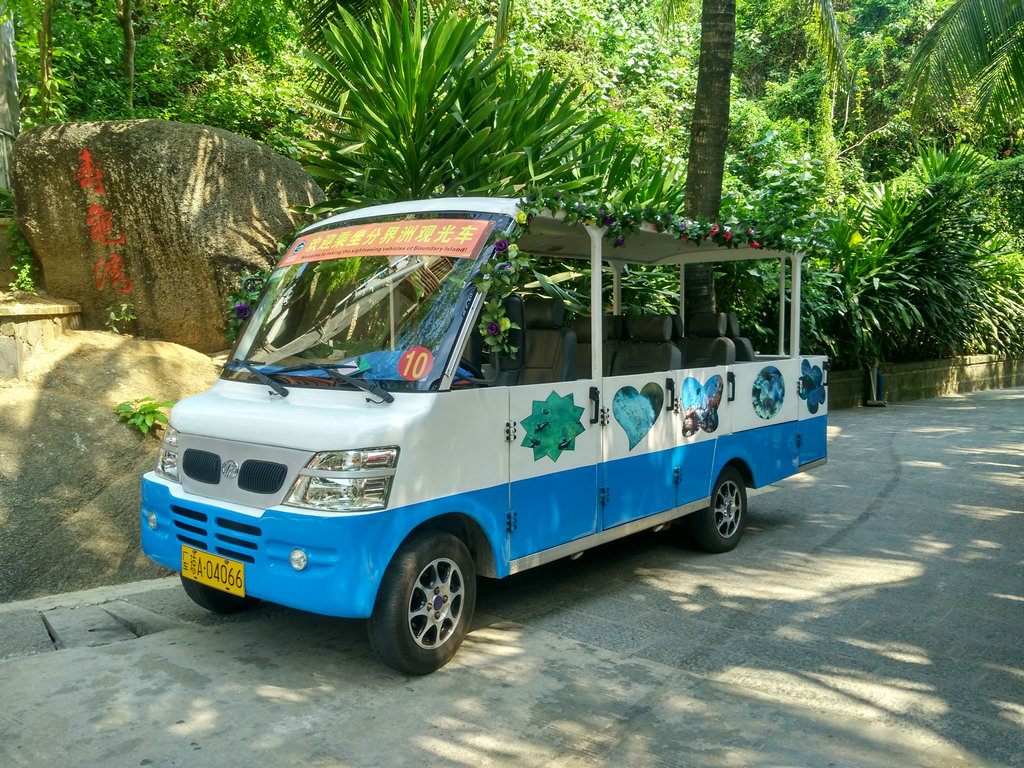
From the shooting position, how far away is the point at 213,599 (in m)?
5.10

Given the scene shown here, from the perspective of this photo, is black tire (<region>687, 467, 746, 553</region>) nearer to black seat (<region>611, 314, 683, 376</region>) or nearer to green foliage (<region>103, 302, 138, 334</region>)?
black seat (<region>611, 314, 683, 376</region>)

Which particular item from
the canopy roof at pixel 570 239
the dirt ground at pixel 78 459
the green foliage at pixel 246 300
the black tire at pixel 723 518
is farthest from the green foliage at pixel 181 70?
the black tire at pixel 723 518

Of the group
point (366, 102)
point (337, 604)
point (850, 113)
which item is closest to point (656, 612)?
point (337, 604)

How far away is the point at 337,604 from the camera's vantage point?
13.1ft

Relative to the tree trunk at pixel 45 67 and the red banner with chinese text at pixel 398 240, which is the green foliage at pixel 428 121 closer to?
the red banner with chinese text at pixel 398 240

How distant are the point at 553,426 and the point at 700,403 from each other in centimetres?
170

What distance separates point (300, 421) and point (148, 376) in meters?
4.67

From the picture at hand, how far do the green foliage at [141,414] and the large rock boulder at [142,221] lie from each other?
1.72 metres

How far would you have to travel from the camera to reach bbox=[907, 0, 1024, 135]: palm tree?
12.4m

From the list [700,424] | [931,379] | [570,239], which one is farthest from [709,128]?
[931,379]

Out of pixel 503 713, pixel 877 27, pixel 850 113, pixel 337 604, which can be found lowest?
pixel 503 713

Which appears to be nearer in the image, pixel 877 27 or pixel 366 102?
pixel 366 102

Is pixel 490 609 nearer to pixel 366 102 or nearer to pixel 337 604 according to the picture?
pixel 337 604

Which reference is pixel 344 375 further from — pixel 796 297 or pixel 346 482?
pixel 796 297
